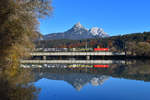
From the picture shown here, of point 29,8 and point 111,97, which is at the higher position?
Result: point 29,8

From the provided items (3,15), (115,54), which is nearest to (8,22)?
(3,15)

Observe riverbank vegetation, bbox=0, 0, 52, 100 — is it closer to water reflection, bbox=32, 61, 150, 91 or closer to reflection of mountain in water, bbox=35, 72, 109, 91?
reflection of mountain in water, bbox=35, 72, 109, 91

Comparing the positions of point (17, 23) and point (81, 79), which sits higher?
point (17, 23)

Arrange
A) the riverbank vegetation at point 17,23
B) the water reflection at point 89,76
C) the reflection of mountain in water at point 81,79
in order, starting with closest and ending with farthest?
the riverbank vegetation at point 17,23 → the reflection of mountain in water at point 81,79 → the water reflection at point 89,76

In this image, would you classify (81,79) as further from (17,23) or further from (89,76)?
(17,23)

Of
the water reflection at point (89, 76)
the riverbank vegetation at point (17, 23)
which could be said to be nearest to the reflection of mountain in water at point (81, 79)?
the water reflection at point (89, 76)

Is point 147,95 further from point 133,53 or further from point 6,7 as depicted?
point 133,53

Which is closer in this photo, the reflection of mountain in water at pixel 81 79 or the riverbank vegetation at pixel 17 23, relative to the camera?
the riverbank vegetation at pixel 17 23

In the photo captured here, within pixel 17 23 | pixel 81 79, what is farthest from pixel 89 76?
pixel 17 23

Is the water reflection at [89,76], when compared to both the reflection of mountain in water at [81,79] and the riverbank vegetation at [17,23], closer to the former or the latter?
the reflection of mountain in water at [81,79]

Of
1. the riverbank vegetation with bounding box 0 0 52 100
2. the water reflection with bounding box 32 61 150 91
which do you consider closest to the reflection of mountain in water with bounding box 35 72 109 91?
the water reflection with bounding box 32 61 150 91

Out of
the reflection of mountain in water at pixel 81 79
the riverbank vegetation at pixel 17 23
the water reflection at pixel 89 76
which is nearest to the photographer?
the riverbank vegetation at pixel 17 23

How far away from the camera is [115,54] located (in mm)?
62125

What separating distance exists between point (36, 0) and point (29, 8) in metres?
0.69
